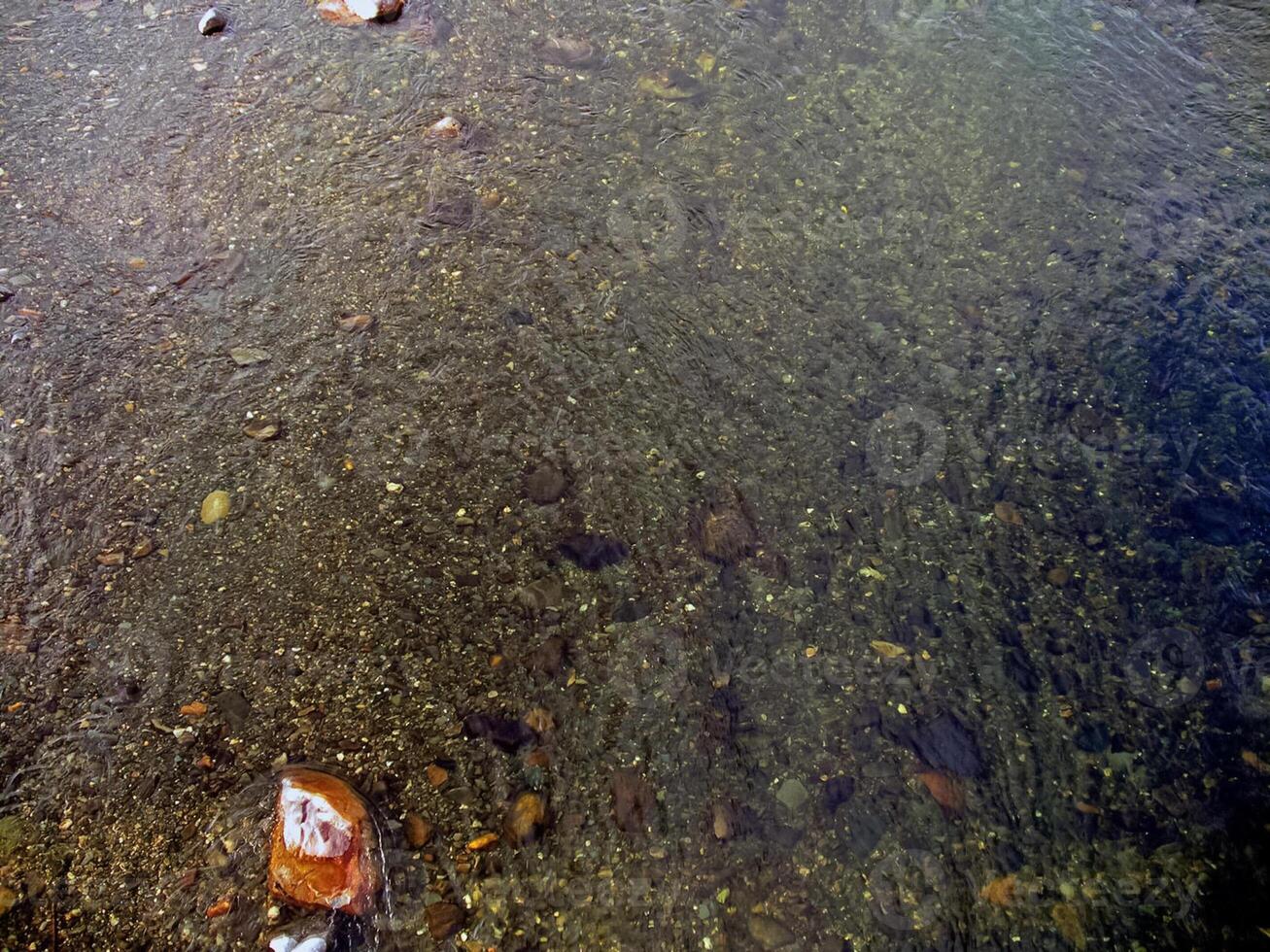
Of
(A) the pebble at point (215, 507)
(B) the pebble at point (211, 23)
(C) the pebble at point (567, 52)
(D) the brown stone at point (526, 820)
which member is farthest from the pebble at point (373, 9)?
(D) the brown stone at point (526, 820)

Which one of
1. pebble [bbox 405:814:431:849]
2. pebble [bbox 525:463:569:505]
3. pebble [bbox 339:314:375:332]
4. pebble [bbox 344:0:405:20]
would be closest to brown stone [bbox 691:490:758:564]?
pebble [bbox 525:463:569:505]

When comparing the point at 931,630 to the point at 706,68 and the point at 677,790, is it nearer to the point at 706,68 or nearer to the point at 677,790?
the point at 677,790

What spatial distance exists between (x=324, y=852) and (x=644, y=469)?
2.95 ft

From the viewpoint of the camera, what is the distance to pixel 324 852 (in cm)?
146

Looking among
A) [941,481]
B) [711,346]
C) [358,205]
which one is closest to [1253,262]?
[941,481]

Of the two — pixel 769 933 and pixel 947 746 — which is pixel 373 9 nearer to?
pixel 947 746

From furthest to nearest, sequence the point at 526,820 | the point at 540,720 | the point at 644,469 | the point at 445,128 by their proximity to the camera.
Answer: the point at 445,128, the point at 644,469, the point at 540,720, the point at 526,820

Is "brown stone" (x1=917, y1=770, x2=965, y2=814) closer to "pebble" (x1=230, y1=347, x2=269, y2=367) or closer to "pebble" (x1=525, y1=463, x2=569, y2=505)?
"pebble" (x1=525, y1=463, x2=569, y2=505)

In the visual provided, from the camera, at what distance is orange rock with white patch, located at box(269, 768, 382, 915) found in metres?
1.45

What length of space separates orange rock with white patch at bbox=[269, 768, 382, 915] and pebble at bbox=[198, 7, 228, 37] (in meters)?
2.19

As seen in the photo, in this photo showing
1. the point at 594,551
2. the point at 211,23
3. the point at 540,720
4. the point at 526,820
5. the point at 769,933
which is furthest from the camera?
the point at 211,23

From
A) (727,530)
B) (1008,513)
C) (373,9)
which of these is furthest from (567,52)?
(1008,513)

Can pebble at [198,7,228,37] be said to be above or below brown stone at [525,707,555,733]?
above

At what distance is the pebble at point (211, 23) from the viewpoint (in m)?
2.72
